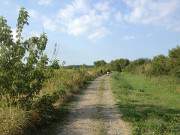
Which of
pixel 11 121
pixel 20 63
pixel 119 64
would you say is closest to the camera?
pixel 11 121

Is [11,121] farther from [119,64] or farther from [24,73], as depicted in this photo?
[119,64]

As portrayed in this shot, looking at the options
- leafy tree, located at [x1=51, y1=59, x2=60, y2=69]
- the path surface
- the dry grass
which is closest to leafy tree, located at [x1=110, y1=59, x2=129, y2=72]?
the path surface

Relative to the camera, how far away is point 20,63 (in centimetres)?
1394

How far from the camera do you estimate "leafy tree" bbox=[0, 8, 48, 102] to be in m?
13.7

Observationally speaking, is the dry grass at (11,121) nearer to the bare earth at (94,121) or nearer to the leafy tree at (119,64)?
the bare earth at (94,121)

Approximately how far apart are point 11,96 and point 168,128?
5.65 m

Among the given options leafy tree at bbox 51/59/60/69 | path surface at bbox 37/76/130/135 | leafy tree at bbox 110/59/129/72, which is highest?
leafy tree at bbox 110/59/129/72

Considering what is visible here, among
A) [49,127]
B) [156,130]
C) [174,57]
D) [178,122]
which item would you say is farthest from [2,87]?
[174,57]

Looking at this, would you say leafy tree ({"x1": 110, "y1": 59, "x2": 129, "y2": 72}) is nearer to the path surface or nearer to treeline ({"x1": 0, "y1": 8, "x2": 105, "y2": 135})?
the path surface

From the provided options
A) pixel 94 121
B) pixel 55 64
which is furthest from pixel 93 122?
pixel 55 64

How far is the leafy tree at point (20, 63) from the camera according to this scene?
13.7 metres

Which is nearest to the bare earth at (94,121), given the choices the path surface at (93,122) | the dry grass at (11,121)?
the path surface at (93,122)

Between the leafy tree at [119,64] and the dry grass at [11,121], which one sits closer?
the dry grass at [11,121]

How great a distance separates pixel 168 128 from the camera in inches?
535
